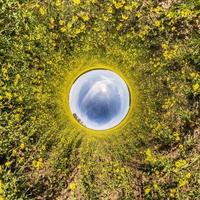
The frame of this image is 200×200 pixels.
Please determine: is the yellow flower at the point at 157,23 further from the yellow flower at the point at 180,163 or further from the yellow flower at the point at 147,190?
the yellow flower at the point at 147,190

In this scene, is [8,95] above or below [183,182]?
above

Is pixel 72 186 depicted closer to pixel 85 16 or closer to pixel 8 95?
pixel 8 95

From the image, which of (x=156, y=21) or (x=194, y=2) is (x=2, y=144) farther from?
(x=194, y=2)

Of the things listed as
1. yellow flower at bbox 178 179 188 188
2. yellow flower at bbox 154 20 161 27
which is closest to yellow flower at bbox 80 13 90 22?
yellow flower at bbox 154 20 161 27

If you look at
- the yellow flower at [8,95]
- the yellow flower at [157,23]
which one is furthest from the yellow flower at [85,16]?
the yellow flower at [8,95]

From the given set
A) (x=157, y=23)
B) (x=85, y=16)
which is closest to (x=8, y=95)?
(x=85, y=16)

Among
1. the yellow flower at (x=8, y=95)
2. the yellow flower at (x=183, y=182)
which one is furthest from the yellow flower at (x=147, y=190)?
the yellow flower at (x=8, y=95)

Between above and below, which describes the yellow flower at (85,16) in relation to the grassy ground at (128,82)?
above

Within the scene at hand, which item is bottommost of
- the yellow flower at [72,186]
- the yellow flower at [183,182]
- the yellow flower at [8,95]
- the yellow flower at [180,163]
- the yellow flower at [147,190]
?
the yellow flower at [72,186]

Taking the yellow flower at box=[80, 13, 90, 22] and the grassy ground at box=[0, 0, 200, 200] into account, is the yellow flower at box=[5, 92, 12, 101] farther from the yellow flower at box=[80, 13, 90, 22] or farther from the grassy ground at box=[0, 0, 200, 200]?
the yellow flower at box=[80, 13, 90, 22]
